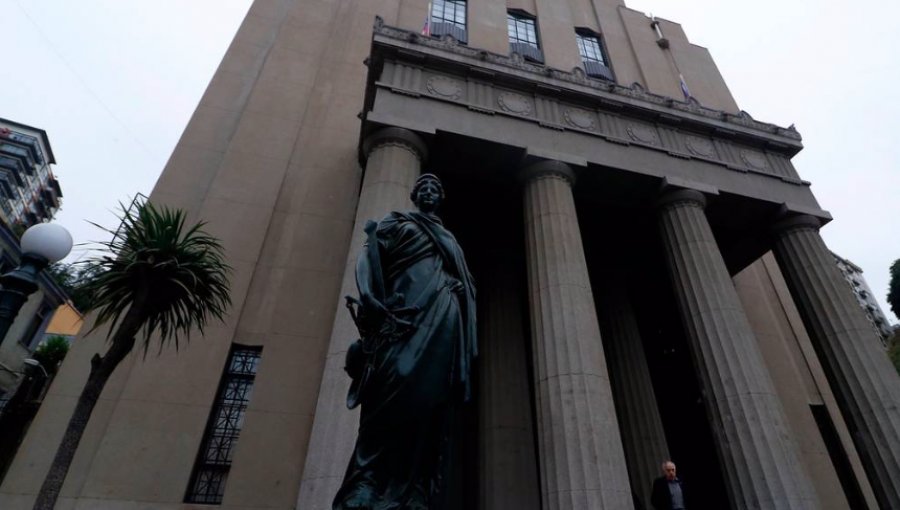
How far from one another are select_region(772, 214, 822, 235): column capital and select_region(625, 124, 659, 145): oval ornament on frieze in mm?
4319

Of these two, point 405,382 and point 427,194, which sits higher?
point 427,194

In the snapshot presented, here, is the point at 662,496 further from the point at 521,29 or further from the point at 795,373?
the point at 521,29

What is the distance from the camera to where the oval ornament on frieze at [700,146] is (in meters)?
13.4

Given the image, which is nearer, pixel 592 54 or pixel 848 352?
pixel 848 352

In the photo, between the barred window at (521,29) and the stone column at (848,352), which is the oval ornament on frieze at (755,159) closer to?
the stone column at (848,352)

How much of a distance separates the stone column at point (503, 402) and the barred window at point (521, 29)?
377 inches

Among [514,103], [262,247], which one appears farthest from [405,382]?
[514,103]

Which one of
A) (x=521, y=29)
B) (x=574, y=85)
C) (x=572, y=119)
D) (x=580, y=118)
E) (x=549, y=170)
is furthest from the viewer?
(x=521, y=29)

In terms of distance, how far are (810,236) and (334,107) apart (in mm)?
14261

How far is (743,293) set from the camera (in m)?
16.4

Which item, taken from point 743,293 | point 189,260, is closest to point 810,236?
point 743,293

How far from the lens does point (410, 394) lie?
8.28ft

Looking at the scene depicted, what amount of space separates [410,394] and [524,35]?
1923cm

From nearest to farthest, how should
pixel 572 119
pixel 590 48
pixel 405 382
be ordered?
pixel 405 382, pixel 572 119, pixel 590 48
